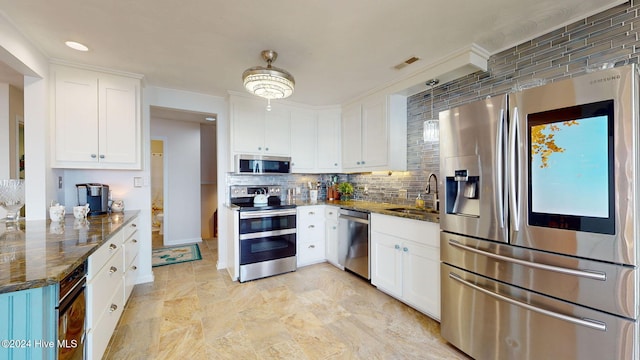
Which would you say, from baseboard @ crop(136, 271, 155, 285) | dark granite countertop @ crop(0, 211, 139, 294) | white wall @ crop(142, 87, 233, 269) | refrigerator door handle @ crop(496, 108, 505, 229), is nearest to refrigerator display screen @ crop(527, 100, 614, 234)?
→ refrigerator door handle @ crop(496, 108, 505, 229)

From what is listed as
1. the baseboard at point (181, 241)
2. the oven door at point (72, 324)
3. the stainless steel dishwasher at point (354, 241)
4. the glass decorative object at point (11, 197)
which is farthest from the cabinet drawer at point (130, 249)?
the stainless steel dishwasher at point (354, 241)

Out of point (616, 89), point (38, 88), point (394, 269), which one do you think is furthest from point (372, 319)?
point (38, 88)

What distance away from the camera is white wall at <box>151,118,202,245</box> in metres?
4.81

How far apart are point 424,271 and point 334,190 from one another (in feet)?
7.13

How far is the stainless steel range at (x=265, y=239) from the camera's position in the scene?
10.2 feet

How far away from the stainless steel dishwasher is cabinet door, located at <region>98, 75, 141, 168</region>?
2519 millimetres

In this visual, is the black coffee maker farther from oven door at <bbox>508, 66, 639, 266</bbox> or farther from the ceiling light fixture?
oven door at <bbox>508, 66, 639, 266</bbox>

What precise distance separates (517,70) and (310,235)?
9.63 feet

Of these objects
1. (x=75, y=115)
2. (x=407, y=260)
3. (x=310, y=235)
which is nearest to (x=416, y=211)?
(x=407, y=260)

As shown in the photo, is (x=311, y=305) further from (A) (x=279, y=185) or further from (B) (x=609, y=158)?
(B) (x=609, y=158)

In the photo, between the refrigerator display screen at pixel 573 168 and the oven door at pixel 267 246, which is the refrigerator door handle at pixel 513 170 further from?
the oven door at pixel 267 246

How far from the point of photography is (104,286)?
168 cm

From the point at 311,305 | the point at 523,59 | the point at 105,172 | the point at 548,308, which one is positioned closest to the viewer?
the point at 548,308

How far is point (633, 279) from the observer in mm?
1166
